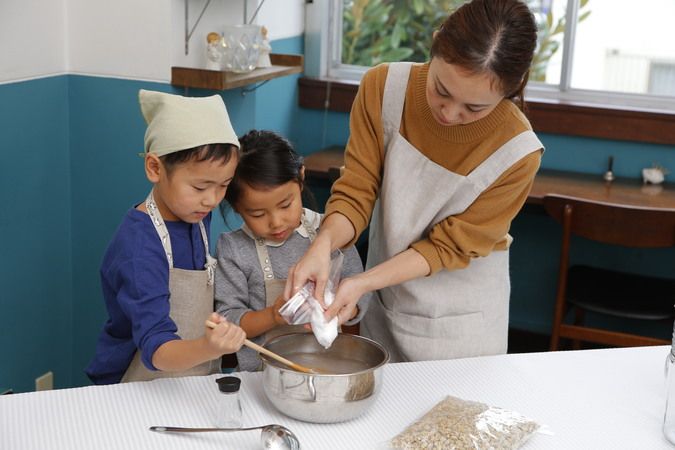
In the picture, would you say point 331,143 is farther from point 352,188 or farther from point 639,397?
point 639,397

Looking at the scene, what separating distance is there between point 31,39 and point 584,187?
1.93 meters

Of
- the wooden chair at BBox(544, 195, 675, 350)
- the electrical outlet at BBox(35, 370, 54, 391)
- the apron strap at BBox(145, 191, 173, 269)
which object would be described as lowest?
the electrical outlet at BBox(35, 370, 54, 391)

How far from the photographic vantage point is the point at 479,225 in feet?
5.46

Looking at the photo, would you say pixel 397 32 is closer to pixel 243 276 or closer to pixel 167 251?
pixel 243 276

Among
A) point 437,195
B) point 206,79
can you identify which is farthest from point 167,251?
point 206,79

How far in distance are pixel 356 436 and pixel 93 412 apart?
0.41 m

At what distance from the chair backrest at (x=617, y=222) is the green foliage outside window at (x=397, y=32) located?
3.22 feet

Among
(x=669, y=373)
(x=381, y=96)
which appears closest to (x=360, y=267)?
(x=381, y=96)

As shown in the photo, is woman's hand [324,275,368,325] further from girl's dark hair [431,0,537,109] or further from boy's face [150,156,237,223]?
girl's dark hair [431,0,537,109]

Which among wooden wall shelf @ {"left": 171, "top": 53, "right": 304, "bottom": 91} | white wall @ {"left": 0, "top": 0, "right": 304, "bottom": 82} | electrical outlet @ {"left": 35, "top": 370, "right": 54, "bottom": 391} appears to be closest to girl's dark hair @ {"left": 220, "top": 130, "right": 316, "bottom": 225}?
wooden wall shelf @ {"left": 171, "top": 53, "right": 304, "bottom": 91}

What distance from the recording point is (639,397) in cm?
153

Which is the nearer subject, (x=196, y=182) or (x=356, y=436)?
(x=356, y=436)

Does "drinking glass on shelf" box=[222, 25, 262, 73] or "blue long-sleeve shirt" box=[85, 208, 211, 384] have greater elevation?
"drinking glass on shelf" box=[222, 25, 262, 73]

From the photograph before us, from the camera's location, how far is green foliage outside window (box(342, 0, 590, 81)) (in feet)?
11.5
